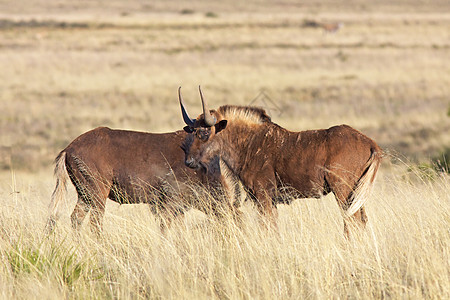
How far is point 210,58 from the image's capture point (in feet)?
121

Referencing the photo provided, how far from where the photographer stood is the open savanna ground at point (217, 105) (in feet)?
15.8

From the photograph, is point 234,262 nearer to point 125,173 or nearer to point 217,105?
point 125,173

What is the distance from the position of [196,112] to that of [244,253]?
1660cm

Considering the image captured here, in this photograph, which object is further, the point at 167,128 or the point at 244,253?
the point at 167,128

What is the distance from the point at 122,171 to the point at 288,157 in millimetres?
1761

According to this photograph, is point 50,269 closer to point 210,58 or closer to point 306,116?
point 306,116

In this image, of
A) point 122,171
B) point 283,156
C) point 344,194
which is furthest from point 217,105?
point 344,194

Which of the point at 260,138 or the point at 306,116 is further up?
the point at 260,138

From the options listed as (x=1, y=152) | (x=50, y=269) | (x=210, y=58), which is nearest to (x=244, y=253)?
(x=50, y=269)

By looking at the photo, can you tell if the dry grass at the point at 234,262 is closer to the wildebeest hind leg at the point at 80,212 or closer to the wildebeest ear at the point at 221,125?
the wildebeest hind leg at the point at 80,212

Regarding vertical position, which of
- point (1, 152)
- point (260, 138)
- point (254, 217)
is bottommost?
point (1, 152)

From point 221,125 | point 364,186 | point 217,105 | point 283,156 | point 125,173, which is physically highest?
point 221,125

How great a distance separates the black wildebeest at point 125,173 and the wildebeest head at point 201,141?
0.19 meters

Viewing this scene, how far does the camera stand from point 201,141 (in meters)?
7.24
